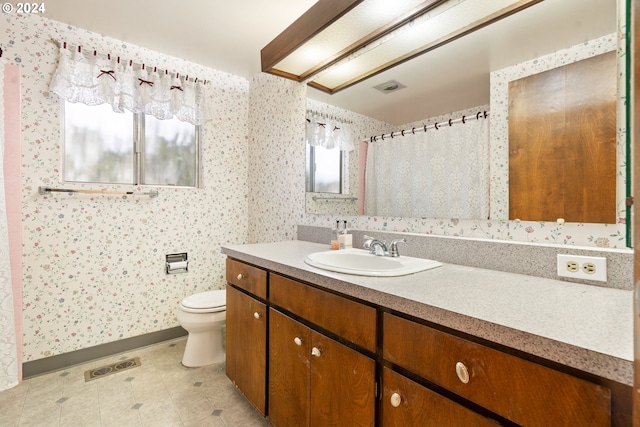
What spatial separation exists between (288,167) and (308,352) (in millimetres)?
1531

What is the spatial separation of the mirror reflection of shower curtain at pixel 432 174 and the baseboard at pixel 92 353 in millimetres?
Result: 1982

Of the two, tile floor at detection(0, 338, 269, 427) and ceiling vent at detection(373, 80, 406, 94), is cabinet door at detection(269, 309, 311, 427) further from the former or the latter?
ceiling vent at detection(373, 80, 406, 94)

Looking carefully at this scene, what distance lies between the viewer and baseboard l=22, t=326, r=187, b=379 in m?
1.94

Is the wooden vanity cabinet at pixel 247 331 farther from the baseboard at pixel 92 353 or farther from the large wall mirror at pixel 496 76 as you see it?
the baseboard at pixel 92 353

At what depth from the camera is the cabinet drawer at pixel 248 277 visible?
4.69 feet

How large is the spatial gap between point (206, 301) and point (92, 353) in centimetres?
89

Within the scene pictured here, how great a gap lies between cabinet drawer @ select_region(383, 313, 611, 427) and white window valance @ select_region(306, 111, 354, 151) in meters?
1.23

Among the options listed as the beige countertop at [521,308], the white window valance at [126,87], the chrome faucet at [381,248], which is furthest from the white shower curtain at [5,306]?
the chrome faucet at [381,248]

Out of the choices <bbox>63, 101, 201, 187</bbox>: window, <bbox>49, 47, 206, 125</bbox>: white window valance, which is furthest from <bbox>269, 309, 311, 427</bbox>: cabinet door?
<bbox>49, 47, 206, 125</bbox>: white window valance

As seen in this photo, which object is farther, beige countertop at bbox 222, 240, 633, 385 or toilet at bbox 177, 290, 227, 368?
toilet at bbox 177, 290, 227, 368

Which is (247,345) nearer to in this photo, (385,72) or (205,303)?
(205,303)

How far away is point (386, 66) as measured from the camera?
5.38 ft

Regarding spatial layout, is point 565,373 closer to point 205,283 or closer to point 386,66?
point 386,66

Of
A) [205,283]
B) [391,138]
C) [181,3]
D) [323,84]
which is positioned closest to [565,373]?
[391,138]
